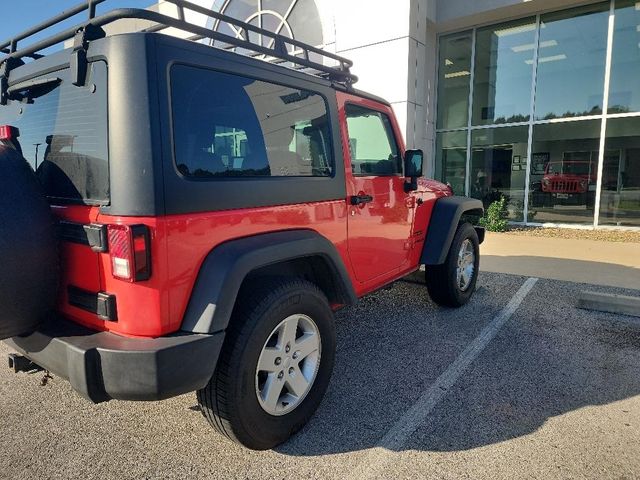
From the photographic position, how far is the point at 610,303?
4.45 m

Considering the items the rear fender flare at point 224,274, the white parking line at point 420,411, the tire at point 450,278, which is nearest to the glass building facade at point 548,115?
the tire at point 450,278

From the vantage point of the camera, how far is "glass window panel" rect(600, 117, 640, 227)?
9.31 metres

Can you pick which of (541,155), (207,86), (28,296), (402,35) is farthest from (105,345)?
(541,155)

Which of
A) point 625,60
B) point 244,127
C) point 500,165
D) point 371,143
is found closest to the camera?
point 244,127

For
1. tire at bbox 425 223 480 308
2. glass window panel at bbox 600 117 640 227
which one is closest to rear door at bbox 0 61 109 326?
tire at bbox 425 223 480 308

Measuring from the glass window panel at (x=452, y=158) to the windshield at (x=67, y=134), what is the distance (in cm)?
1052

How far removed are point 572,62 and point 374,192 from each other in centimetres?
942

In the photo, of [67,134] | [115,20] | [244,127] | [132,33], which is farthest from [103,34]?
[244,127]

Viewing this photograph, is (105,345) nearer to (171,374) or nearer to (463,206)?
(171,374)

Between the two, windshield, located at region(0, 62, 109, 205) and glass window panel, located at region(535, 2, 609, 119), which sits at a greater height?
glass window panel, located at region(535, 2, 609, 119)

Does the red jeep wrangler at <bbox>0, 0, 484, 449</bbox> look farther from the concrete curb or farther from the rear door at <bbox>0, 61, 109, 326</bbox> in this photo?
the concrete curb

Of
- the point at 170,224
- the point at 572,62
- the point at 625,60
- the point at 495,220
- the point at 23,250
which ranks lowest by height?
the point at 495,220

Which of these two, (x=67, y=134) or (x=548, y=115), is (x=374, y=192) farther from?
(x=548, y=115)

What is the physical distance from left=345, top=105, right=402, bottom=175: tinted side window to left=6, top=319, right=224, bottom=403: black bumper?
5.69ft
